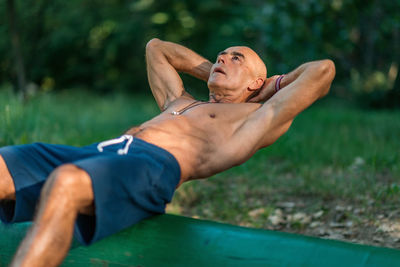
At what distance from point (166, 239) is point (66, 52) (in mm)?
12830

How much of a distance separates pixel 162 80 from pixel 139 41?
11.3m

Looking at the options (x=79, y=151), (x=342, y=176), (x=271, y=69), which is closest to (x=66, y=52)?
(x=271, y=69)

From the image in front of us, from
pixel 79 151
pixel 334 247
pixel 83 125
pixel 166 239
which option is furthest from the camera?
pixel 83 125

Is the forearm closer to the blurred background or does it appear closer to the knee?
the blurred background

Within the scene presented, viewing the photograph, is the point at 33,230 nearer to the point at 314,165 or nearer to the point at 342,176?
the point at 342,176

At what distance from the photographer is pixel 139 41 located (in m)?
14.4

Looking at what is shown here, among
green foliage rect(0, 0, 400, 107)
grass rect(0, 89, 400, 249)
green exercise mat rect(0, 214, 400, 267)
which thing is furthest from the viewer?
green foliage rect(0, 0, 400, 107)

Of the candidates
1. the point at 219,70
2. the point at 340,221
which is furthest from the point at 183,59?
the point at 340,221

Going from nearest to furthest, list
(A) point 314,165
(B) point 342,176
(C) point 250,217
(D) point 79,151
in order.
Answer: (D) point 79,151 → (C) point 250,217 → (B) point 342,176 → (A) point 314,165

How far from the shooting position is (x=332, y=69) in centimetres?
→ 286

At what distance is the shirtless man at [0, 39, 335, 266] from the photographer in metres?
2.13

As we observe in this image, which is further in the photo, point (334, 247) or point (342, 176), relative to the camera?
point (342, 176)

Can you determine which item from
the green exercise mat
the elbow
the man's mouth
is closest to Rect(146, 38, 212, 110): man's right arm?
the man's mouth

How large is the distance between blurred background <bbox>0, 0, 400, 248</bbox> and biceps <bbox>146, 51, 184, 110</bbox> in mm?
1276
